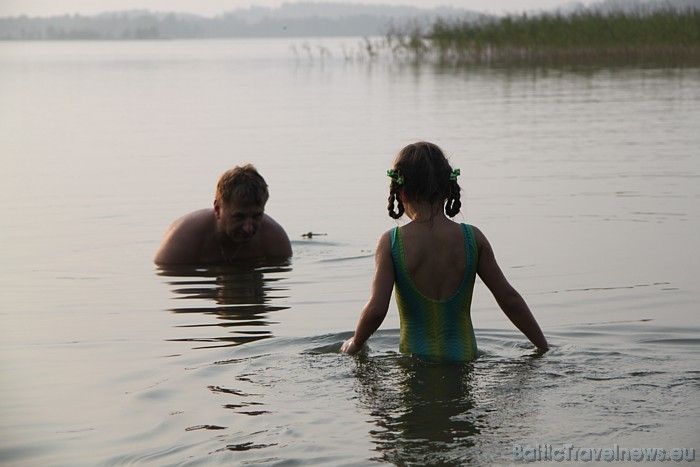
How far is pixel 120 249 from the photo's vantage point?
35.3 ft

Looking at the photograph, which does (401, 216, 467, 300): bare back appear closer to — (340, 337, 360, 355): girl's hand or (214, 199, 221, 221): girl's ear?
(340, 337, 360, 355): girl's hand

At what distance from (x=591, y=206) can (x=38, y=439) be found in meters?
7.95

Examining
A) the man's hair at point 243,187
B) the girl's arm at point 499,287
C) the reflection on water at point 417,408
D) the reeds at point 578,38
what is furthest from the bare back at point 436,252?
the reeds at point 578,38

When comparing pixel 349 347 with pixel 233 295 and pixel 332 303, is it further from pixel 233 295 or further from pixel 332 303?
pixel 233 295

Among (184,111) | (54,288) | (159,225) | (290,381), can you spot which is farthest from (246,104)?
(290,381)

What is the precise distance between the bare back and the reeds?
29.8 m

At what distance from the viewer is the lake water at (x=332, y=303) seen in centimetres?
492

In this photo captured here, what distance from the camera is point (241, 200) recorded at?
29.2 ft

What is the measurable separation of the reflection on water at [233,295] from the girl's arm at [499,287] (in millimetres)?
1887

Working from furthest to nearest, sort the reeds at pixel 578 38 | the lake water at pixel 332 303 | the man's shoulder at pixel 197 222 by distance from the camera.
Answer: the reeds at pixel 578 38 → the man's shoulder at pixel 197 222 → the lake water at pixel 332 303

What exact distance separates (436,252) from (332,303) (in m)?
2.68

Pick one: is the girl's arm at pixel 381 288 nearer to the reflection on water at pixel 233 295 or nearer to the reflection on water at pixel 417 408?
the reflection on water at pixel 417 408

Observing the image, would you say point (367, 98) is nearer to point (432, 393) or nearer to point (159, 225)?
point (159, 225)

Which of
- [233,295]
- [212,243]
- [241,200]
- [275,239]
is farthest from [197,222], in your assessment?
[233,295]
